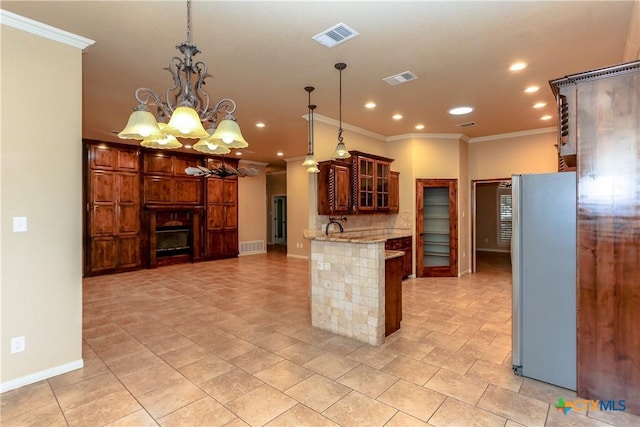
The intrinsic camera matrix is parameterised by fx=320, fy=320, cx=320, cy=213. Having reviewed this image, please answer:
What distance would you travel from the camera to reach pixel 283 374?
8.79 ft

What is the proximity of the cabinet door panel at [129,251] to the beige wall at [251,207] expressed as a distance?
2.92m

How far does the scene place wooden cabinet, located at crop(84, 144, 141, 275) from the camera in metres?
6.64

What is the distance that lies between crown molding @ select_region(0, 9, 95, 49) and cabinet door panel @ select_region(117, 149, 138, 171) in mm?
4775

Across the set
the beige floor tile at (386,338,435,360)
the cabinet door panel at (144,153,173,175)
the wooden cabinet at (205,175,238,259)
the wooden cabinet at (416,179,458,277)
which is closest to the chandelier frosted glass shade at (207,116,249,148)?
the beige floor tile at (386,338,435,360)

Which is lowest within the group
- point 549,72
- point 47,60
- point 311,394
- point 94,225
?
point 311,394

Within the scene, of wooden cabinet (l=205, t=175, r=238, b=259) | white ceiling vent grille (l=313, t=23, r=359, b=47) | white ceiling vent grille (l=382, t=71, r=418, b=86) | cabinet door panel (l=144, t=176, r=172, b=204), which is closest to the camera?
white ceiling vent grille (l=313, t=23, r=359, b=47)

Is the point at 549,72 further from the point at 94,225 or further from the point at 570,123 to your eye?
the point at 94,225

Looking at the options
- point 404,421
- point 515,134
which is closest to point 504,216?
point 515,134

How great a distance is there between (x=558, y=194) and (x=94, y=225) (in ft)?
25.5

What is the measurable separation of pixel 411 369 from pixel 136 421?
2104 millimetres

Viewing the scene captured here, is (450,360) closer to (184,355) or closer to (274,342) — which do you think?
(274,342)

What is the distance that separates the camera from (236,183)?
928cm

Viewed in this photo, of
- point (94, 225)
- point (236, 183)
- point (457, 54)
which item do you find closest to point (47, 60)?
point (457, 54)

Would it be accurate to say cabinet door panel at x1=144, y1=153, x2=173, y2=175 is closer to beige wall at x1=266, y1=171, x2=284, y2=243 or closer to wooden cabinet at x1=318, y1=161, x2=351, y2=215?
wooden cabinet at x1=318, y1=161, x2=351, y2=215
